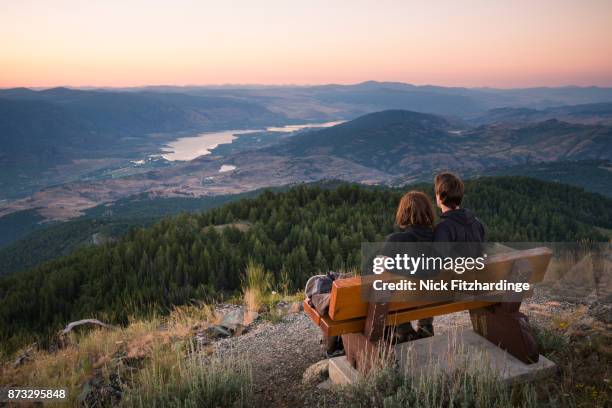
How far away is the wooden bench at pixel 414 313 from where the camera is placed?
408 cm

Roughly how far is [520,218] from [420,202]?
37.8 m

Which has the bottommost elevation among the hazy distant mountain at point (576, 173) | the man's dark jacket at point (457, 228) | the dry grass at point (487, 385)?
the hazy distant mountain at point (576, 173)

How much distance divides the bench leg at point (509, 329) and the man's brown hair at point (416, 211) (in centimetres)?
129

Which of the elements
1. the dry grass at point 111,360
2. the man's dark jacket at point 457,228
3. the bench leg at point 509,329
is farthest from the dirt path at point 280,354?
the man's dark jacket at point 457,228

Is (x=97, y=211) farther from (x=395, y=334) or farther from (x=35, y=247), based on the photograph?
(x=395, y=334)

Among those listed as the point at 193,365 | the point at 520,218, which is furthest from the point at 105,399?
the point at 520,218

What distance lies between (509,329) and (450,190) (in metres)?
1.67

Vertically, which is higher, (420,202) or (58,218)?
(420,202)

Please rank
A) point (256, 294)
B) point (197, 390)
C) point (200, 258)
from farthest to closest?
point (200, 258)
point (256, 294)
point (197, 390)

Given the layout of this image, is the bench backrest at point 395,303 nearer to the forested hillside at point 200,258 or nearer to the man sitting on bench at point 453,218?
the man sitting on bench at point 453,218

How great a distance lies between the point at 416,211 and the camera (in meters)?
4.47

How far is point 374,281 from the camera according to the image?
3.94m

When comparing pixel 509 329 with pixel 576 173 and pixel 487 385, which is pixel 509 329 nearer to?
pixel 487 385

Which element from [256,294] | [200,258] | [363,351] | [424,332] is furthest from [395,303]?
[200,258]
